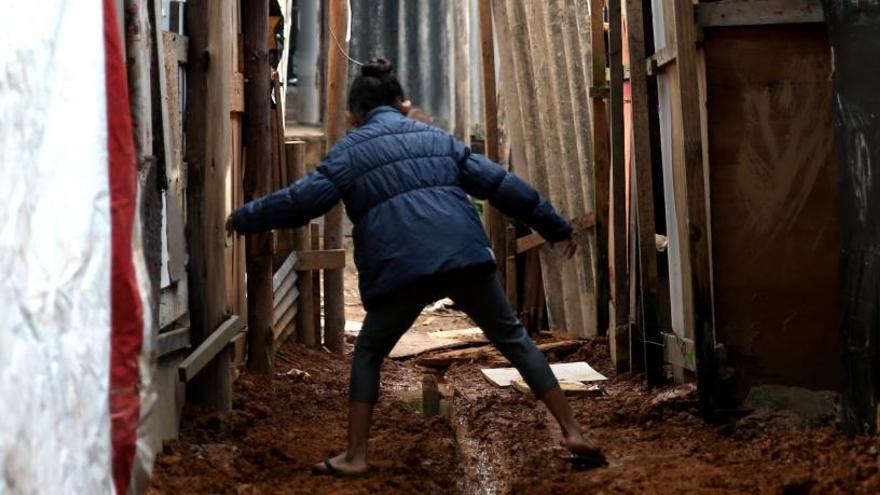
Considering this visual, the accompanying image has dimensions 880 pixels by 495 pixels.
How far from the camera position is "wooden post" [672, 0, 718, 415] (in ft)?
19.6

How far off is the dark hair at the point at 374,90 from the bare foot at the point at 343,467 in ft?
5.06

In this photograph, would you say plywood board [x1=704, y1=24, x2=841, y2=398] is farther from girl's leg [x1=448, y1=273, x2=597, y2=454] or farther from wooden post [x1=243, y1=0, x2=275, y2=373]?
wooden post [x1=243, y1=0, x2=275, y2=373]

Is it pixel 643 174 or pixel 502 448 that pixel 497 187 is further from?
pixel 643 174

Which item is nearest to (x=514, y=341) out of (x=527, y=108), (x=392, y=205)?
(x=392, y=205)

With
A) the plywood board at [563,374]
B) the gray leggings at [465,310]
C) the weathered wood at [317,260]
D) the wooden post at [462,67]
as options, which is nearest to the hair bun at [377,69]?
the gray leggings at [465,310]

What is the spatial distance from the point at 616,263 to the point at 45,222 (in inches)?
221

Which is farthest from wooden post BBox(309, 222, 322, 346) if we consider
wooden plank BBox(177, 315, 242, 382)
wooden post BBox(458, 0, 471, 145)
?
wooden post BBox(458, 0, 471, 145)

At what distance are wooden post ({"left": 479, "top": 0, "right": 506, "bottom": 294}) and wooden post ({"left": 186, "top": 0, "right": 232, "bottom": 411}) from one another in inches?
188

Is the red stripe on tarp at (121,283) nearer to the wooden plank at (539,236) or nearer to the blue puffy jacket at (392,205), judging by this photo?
the blue puffy jacket at (392,205)

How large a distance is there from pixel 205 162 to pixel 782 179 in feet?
8.86

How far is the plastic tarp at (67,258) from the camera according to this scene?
2500 mm

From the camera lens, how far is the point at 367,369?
5.48 metres

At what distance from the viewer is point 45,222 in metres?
2.68

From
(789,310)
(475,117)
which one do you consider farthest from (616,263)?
(475,117)
